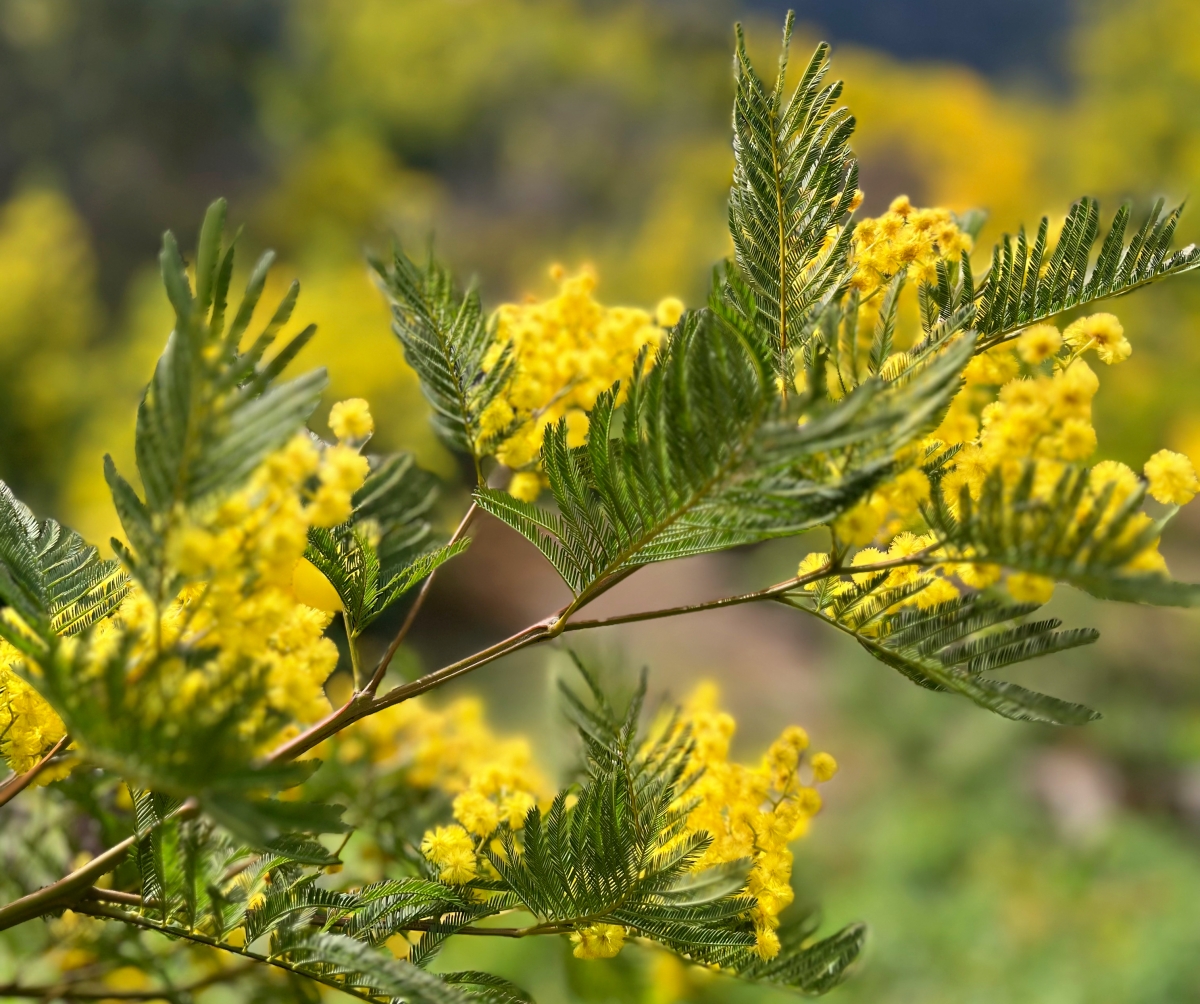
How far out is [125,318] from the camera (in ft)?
20.3

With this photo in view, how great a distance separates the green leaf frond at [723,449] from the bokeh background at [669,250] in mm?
168

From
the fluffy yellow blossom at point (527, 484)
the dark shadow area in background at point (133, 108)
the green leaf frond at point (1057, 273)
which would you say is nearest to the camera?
the green leaf frond at point (1057, 273)

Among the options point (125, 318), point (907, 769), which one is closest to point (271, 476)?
point (907, 769)

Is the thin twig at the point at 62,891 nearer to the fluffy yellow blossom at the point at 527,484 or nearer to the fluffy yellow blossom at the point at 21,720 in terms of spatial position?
the fluffy yellow blossom at the point at 21,720

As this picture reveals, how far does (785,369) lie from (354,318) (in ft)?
12.7

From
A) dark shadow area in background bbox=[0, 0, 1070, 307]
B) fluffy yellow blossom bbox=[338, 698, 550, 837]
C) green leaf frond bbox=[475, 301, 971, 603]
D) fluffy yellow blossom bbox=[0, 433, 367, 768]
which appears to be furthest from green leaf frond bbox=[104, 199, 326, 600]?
dark shadow area in background bbox=[0, 0, 1070, 307]

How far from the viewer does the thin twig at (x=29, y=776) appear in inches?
13.1

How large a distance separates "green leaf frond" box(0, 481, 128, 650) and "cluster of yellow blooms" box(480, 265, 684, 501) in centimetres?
17

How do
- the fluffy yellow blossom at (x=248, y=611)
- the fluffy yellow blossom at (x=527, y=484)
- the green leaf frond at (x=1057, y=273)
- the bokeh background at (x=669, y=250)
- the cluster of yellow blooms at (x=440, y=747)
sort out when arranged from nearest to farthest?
1. the fluffy yellow blossom at (x=248, y=611)
2. the green leaf frond at (x=1057, y=273)
3. the fluffy yellow blossom at (x=527, y=484)
4. the cluster of yellow blooms at (x=440, y=747)
5. the bokeh background at (x=669, y=250)

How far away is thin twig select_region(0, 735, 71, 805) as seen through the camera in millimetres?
333

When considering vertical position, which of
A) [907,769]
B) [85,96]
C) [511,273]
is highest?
[85,96]

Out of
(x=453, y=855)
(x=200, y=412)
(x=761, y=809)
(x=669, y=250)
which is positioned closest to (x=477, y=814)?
(x=453, y=855)

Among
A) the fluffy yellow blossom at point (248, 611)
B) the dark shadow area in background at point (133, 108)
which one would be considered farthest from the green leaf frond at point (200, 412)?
the dark shadow area in background at point (133, 108)

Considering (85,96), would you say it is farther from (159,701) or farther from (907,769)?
(159,701)
